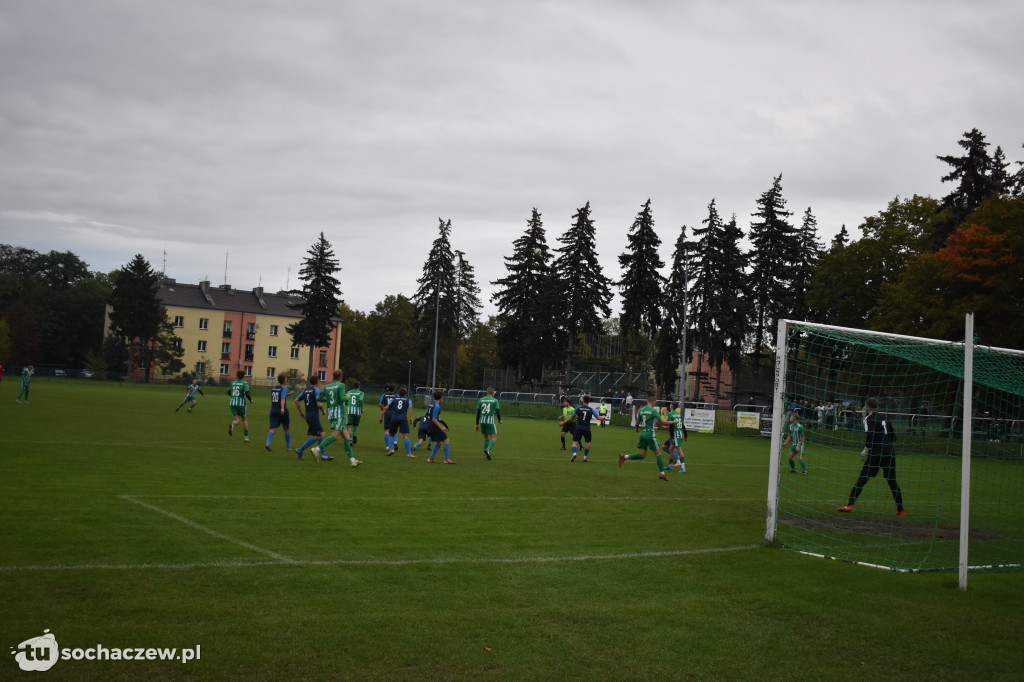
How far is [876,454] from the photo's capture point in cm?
1389

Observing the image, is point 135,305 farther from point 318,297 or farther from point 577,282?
point 577,282

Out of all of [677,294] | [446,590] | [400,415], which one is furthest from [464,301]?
[446,590]

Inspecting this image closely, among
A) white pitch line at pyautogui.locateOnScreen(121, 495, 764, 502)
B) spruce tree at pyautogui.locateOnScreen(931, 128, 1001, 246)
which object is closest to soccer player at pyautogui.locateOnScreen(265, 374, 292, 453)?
white pitch line at pyautogui.locateOnScreen(121, 495, 764, 502)

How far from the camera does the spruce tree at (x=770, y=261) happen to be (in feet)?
195

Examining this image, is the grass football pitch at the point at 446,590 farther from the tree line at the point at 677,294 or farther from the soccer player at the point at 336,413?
the tree line at the point at 677,294

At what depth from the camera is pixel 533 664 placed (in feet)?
18.5

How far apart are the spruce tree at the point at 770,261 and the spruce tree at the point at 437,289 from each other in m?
28.4

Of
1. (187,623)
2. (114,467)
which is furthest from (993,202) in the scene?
(187,623)

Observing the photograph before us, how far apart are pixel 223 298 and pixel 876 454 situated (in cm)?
10160

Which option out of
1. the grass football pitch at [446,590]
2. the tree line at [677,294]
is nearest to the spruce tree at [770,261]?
the tree line at [677,294]

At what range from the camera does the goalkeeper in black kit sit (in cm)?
1386

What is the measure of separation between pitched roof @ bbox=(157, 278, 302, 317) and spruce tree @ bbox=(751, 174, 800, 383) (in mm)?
63815

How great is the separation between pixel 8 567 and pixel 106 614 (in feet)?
5.90

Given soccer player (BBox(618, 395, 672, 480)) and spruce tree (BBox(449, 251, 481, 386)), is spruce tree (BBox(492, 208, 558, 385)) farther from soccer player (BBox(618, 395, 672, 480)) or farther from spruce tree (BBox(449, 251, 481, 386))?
soccer player (BBox(618, 395, 672, 480))
